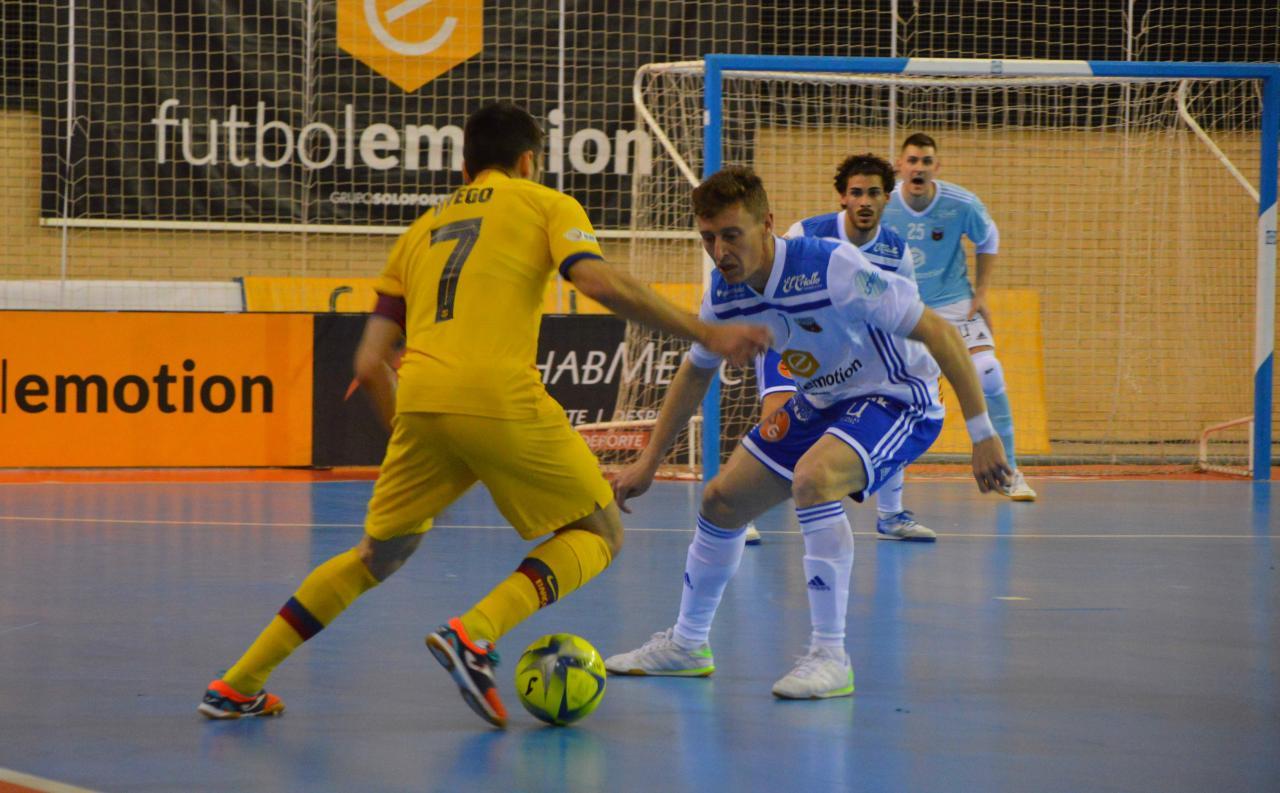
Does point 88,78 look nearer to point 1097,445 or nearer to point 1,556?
point 1,556

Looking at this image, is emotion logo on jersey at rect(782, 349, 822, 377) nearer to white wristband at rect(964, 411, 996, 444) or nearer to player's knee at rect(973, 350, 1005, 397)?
white wristband at rect(964, 411, 996, 444)

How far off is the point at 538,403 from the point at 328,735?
40.1 inches

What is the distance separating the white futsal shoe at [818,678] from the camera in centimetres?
435

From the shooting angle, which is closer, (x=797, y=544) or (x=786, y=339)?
(x=786, y=339)

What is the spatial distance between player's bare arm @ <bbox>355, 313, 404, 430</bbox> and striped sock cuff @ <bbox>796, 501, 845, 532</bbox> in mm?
1303

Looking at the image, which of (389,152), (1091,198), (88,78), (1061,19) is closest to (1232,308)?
(1091,198)

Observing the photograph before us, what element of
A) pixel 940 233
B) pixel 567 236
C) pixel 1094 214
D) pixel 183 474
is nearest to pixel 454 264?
pixel 567 236

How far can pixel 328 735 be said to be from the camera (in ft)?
12.9

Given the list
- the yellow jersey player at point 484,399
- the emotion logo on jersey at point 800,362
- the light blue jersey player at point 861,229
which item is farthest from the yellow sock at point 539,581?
the light blue jersey player at point 861,229

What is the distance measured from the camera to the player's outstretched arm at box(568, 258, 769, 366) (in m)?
3.77

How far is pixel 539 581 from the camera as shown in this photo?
4.01 m

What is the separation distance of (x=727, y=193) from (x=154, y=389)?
7.91m

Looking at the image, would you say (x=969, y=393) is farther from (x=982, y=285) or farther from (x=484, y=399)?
(x=982, y=285)

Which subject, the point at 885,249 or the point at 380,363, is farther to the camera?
the point at 885,249
